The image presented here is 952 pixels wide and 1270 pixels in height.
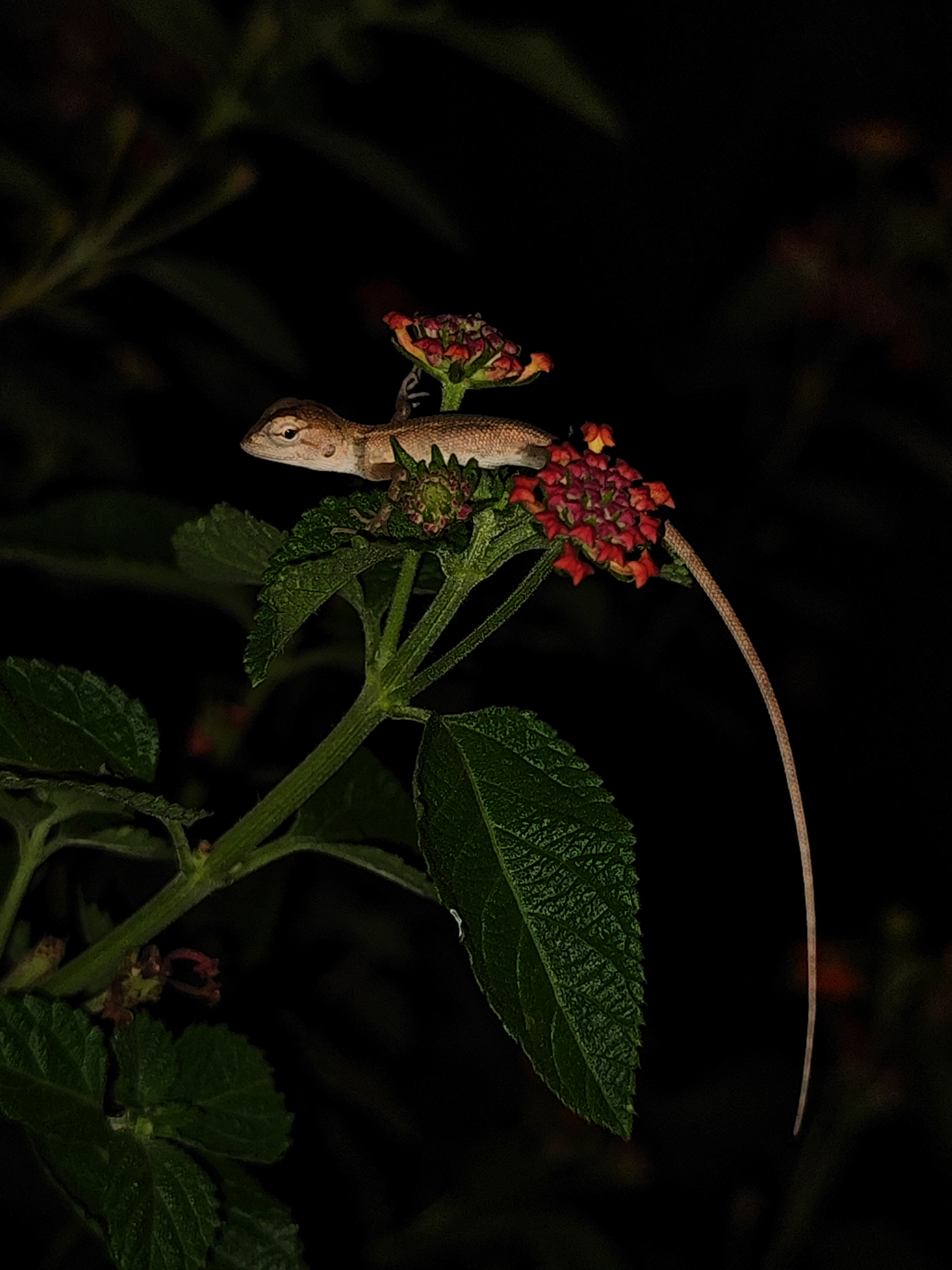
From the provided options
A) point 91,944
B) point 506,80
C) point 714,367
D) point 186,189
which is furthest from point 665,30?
point 91,944

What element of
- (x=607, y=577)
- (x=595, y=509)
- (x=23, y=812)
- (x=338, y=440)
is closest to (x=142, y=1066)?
(x=23, y=812)

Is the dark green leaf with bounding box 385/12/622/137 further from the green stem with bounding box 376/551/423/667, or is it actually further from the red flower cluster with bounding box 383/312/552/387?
the green stem with bounding box 376/551/423/667

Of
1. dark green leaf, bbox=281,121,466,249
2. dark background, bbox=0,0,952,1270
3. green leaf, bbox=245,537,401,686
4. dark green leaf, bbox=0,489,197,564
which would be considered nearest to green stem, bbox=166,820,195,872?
green leaf, bbox=245,537,401,686

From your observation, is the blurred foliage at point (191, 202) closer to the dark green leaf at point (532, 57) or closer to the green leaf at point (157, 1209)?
the dark green leaf at point (532, 57)

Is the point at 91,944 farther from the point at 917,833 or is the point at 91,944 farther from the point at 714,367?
the point at 917,833

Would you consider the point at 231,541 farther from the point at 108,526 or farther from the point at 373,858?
the point at 108,526

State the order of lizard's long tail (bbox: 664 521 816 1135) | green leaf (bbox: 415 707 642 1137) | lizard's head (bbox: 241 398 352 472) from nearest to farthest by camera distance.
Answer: green leaf (bbox: 415 707 642 1137)
lizard's long tail (bbox: 664 521 816 1135)
lizard's head (bbox: 241 398 352 472)

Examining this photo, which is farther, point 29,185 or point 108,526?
point 29,185
